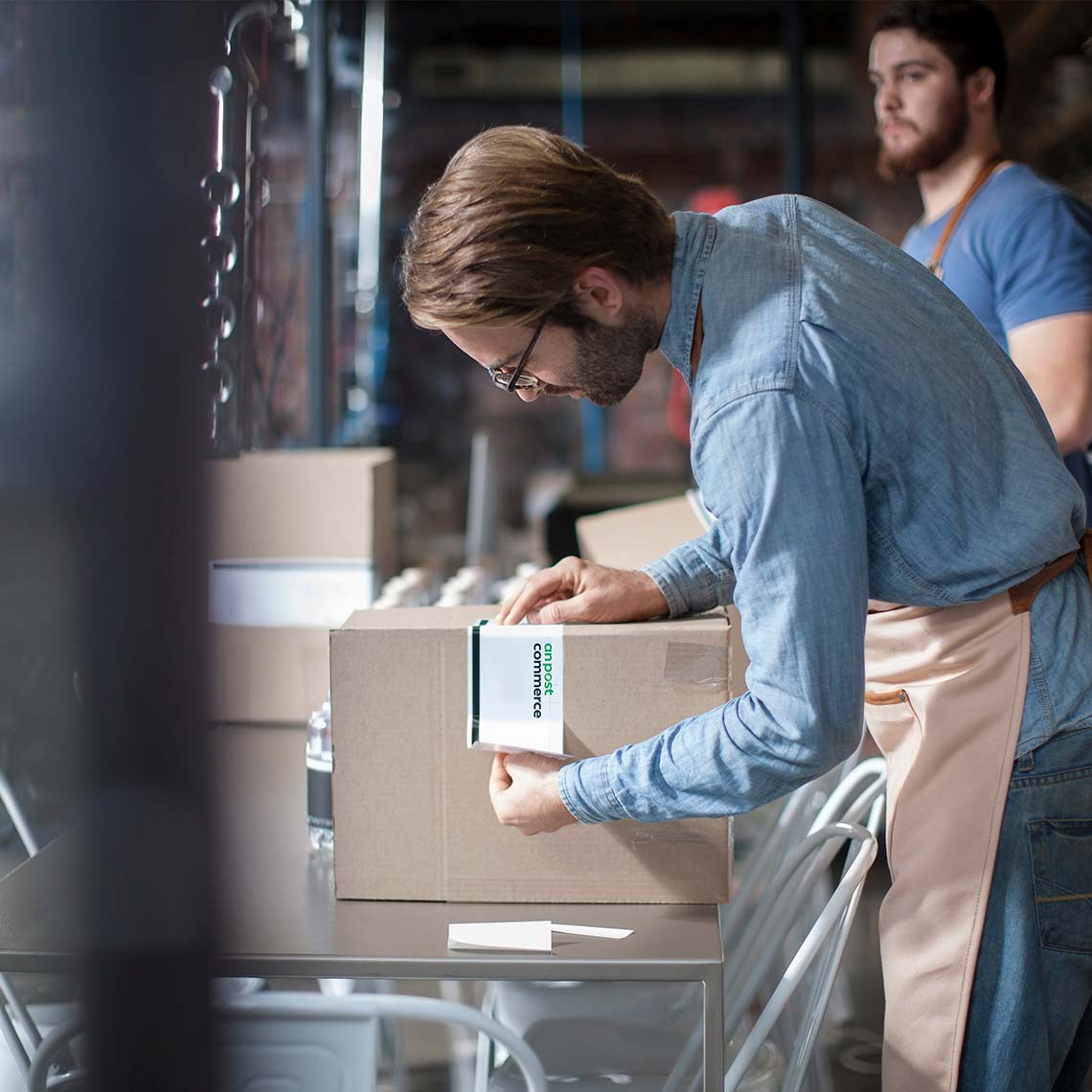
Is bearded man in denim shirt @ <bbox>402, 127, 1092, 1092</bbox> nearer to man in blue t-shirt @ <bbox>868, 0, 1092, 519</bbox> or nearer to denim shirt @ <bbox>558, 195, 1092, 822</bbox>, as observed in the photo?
denim shirt @ <bbox>558, 195, 1092, 822</bbox>

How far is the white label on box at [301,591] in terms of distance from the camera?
2059 mm

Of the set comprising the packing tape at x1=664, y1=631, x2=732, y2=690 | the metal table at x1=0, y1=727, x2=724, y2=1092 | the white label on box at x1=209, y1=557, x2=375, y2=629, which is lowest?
the metal table at x1=0, y1=727, x2=724, y2=1092

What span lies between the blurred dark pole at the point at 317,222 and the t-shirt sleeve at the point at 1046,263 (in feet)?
8.27

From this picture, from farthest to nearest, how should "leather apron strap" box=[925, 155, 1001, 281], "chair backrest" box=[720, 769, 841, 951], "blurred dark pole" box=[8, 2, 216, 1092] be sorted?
"leather apron strap" box=[925, 155, 1001, 281], "chair backrest" box=[720, 769, 841, 951], "blurred dark pole" box=[8, 2, 216, 1092]

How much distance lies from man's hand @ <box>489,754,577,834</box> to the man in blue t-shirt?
890 mm

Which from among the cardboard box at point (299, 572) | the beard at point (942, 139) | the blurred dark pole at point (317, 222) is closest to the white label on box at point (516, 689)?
the cardboard box at point (299, 572)

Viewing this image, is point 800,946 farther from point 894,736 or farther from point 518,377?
point 518,377

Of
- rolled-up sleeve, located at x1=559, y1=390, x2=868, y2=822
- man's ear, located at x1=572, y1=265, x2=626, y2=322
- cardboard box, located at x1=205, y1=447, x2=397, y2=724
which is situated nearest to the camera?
rolled-up sleeve, located at x1=559, y1=390, x2=868, y2=822

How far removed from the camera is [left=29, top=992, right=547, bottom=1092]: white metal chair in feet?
3.56

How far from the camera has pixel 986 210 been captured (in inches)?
72.9

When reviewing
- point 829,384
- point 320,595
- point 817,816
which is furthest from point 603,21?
point 829,384

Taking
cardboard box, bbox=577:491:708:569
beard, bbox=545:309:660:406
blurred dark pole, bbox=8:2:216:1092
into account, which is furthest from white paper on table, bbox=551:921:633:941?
blurred dark pole, bbox=8:2:216:1092

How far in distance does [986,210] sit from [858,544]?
1.12 m

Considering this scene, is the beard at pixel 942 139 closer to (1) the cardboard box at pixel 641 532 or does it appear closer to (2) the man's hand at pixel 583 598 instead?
(1) the cardboard box at pixel 641 532
